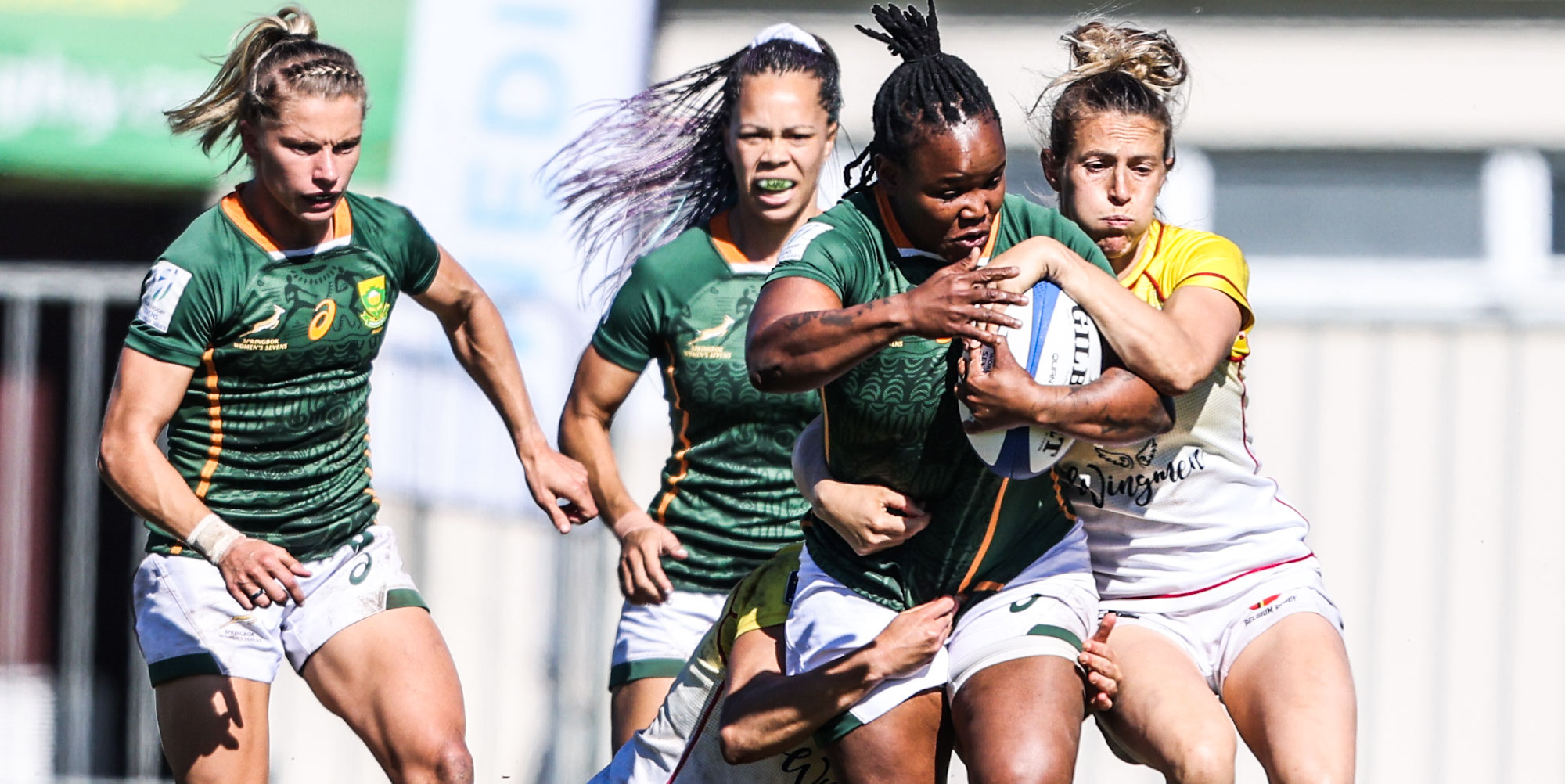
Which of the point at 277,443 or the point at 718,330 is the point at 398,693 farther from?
the point at 718,330

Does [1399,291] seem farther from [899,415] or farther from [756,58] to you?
[899,415]

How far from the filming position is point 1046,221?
3439 millimetres

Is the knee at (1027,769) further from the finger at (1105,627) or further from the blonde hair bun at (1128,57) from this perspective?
the blonde hair bun at (1128,57)

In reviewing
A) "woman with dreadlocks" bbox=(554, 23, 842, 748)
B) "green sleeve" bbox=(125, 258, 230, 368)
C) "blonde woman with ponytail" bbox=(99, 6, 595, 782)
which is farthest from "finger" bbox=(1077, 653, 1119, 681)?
"green sleeve" bbox=(125, 258, 230, 368)

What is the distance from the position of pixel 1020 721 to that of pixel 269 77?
2.32 metres

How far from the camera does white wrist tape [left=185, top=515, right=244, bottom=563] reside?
3.69 m

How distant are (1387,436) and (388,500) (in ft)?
12.7

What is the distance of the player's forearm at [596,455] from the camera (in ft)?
14.5

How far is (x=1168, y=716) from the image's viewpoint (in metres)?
3.44

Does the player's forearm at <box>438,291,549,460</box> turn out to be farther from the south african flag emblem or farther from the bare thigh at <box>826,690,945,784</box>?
the bare thigh at <box>826,690,945,784</box>

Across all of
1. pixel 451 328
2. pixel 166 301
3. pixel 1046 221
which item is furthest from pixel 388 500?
pixel 1046 221

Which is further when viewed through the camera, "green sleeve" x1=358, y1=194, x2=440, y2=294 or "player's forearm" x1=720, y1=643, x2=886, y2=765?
"green sleeve" x1=358, y1=194, x2=440, y2=294

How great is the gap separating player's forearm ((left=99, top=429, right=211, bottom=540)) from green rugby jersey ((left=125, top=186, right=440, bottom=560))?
0.77ft

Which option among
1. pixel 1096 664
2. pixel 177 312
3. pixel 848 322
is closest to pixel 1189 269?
pixel 1096 664
